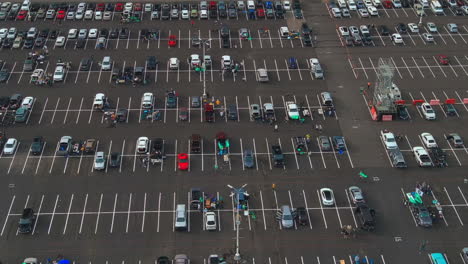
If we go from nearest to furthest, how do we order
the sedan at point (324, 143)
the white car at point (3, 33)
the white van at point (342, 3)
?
1. the sedan at point (324, 143)
2. the white car at point (3, 33)
3. the white van at point (342, 3)

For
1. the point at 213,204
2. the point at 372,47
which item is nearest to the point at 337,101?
the point at 372,47

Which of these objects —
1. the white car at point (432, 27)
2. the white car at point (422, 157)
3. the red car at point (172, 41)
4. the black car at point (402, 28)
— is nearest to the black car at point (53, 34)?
the red car at point (172, 41)

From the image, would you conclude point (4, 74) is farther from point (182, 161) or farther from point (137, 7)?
point (182, 161)

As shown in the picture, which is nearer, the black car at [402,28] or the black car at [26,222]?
the black car at [26,222]

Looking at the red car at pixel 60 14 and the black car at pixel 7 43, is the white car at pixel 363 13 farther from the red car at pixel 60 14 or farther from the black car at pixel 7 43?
the black car at pixel 7 43

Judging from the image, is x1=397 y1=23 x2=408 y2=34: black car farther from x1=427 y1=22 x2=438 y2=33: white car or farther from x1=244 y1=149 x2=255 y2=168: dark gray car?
x1=244 y1=149 x2=255 y2=168: dark gray car

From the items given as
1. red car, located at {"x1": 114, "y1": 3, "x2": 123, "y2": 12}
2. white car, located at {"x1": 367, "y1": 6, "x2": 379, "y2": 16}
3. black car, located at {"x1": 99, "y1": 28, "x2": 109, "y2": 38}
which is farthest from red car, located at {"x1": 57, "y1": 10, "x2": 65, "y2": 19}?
white car, located at {"x1": 367, "y1": 6, "x2": 379, "y2": 16}
